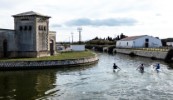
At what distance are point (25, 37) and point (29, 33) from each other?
3.80ft

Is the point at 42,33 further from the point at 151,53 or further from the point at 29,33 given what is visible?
the point at 151,53

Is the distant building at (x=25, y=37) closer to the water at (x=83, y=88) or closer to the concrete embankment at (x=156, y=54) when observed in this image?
the water at (x=83, y=88)

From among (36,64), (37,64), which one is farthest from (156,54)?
(36,64)

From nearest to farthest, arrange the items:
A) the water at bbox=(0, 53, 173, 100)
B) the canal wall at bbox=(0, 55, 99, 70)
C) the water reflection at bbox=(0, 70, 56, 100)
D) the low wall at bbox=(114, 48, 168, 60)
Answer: the water at bbox=(0, 53, 173, 100) < the water reflection at bbox=(0, 70, 56, 100) < the canal wall at bbox=(0, 55, 99, 70) < the low wall at bbox=(114, 48, 168, 60)

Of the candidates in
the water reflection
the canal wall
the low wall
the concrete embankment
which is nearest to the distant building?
the canal wall

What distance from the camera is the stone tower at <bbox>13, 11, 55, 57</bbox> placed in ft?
198

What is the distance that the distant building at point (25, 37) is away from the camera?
60.2 m

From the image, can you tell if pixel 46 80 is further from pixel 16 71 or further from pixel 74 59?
pixel 74 59

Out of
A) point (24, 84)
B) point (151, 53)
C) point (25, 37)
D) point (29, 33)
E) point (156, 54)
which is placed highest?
point (29, 33)

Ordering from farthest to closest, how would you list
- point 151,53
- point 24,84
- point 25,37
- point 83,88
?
point 151,53 → point 25,37 → point 24,84 → point 83,88

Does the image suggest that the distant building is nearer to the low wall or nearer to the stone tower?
the stone tower

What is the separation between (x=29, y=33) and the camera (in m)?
60.9

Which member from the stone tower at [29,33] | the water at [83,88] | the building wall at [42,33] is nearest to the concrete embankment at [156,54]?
the building wall at [42,33]

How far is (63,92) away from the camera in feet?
101
